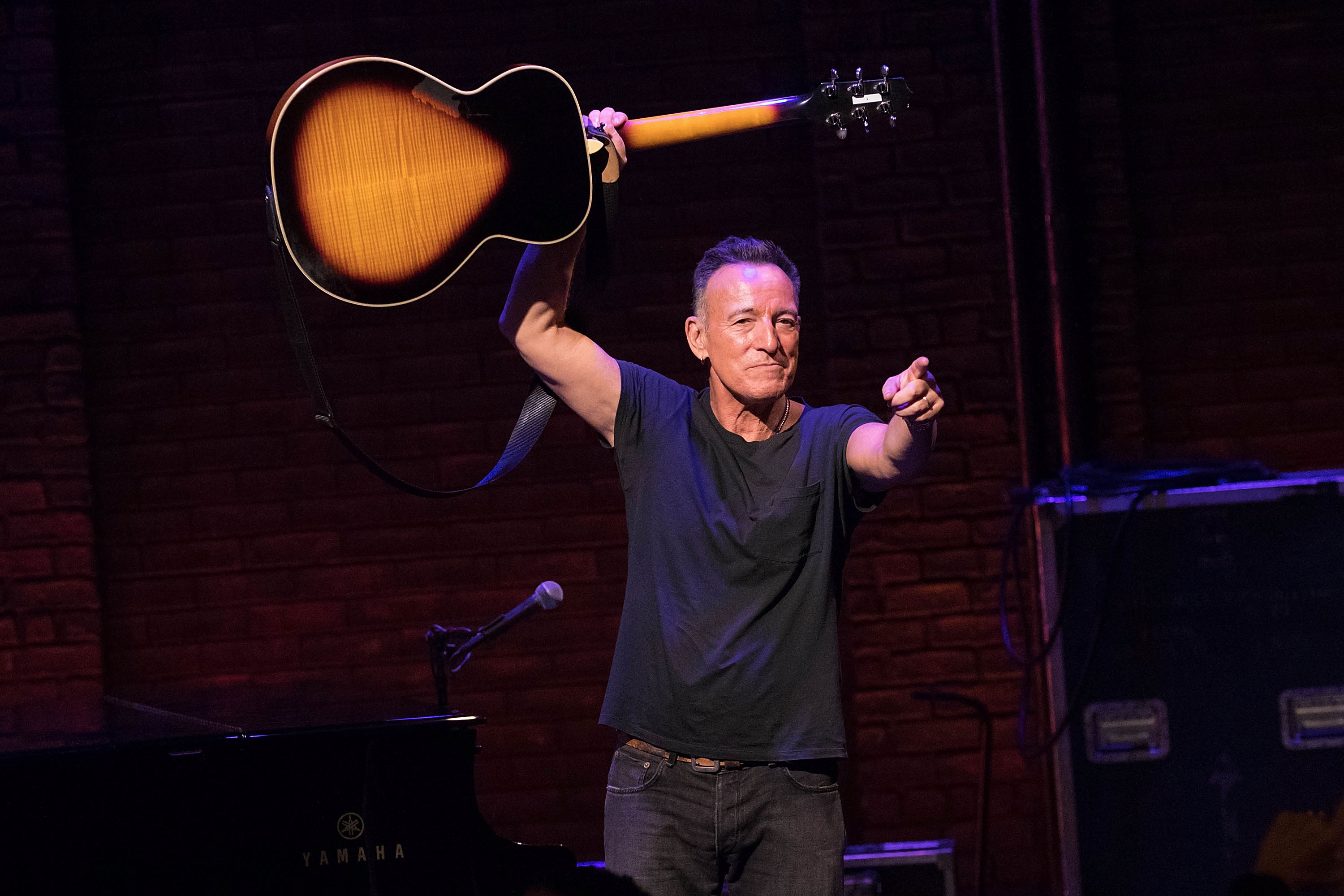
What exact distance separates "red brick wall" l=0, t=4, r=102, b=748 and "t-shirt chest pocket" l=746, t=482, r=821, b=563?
2.47m

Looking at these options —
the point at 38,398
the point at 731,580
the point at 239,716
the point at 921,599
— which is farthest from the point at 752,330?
the point at 38,398

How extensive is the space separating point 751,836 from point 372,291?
1.08m

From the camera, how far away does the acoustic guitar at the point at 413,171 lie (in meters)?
1.85

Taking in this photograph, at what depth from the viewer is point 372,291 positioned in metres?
1.91

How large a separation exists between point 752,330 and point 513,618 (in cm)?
77

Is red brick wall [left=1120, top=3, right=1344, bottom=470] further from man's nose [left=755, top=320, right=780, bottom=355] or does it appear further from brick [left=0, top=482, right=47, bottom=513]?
brick [left=0, top=482, right=47, bottom=513]

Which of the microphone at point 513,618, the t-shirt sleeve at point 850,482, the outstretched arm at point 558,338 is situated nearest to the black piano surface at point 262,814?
the microphone at point 513,618

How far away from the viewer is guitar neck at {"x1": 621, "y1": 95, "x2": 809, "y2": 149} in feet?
6.73

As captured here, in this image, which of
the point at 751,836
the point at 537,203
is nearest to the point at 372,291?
the point at 537,203

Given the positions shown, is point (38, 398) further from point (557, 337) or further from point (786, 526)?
point (786, 526)

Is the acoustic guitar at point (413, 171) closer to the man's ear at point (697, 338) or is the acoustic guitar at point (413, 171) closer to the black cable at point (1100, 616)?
the man's ear at point (697, 338)

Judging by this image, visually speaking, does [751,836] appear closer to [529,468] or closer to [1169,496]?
[1169,496]

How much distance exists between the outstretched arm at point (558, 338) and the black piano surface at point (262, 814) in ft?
2.11

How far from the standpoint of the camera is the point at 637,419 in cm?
214
